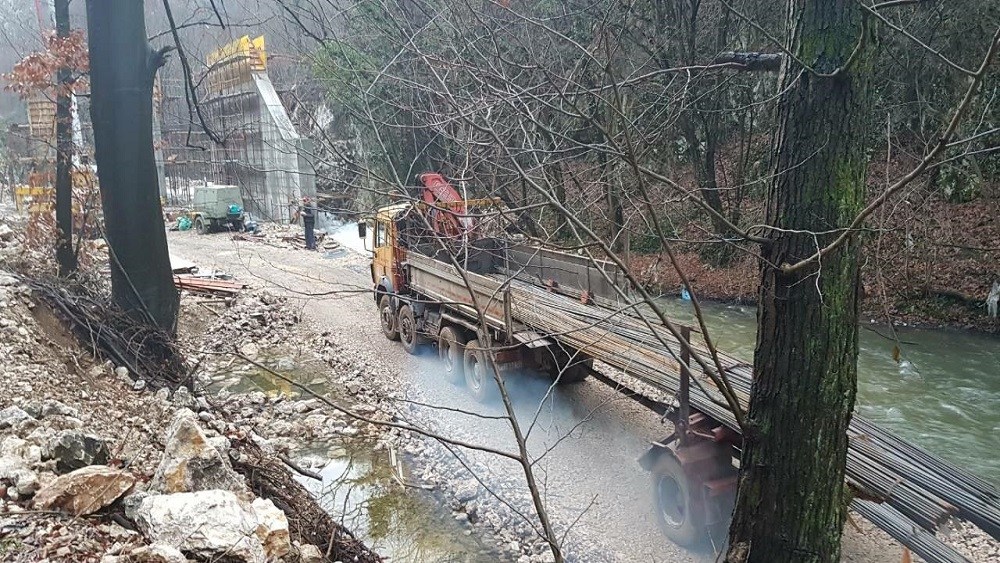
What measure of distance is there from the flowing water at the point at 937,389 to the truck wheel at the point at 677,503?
2847mm

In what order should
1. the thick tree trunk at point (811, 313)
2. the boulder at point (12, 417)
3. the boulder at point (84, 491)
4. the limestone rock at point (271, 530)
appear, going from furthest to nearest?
1. the boulder at point (12, 417)
2. the limestone rock at point (271, 530)
3. the boulder at point (84, 491)
4. the thick tree trunk at point (811, 313)

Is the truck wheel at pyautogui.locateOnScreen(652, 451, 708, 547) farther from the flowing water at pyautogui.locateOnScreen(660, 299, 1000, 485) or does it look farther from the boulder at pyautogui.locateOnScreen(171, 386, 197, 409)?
the boulder at pyautogui.locateOnScreen(171, 386, 197, 409)

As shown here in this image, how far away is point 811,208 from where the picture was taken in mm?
2529

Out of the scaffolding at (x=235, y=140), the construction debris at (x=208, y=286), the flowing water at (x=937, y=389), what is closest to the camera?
the flowing water at (x=937, y=389)

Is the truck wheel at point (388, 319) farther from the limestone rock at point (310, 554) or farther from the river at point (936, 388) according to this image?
the limestone rock at point (310, 554)

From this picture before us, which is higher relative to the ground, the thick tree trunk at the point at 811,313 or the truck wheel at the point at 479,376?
the thick tree trunk at the point at 811,313

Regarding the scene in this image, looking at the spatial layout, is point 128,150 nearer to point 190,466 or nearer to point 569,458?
point 190,466

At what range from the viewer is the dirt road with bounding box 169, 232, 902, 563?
5.33 meters

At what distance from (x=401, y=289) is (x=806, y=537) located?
336 inches

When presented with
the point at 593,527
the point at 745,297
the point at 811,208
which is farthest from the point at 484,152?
the point at 745,297

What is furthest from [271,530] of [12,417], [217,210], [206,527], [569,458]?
[217,210]

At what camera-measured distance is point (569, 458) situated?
6.89m

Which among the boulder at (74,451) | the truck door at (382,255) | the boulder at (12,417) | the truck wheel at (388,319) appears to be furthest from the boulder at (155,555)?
the truck wheel at (388,319)

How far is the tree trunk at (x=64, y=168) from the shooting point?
871cm
